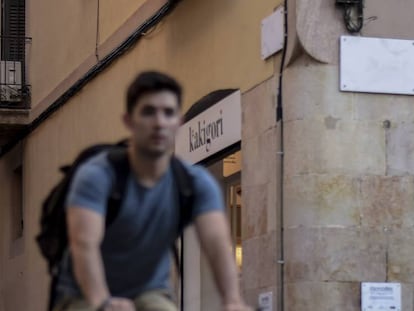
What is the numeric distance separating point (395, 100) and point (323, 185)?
917 millimetres

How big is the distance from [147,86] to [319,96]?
511cm

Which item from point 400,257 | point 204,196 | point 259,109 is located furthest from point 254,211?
point 204,196

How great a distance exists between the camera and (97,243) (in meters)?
4.06

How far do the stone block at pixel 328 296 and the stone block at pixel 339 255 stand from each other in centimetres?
5

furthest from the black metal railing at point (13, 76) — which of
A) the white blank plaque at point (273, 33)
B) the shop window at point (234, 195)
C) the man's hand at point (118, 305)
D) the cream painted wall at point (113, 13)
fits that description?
the man's hand at point (118, 305)

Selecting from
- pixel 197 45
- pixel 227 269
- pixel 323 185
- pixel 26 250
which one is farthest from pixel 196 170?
pixel 26 250

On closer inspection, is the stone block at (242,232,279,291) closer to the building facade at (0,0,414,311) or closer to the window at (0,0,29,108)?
the building facade at (0,0,414,311)

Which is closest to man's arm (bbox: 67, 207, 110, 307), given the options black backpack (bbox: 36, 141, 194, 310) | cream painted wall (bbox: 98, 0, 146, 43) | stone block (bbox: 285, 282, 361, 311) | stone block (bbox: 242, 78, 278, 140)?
black backpack (bbox: 36, 141, 194, 310)

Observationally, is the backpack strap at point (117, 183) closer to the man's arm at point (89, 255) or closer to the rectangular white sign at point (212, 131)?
the man's arm at point (89, 255)

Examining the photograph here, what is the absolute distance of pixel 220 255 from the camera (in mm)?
4277

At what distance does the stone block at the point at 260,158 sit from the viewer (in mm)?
9562

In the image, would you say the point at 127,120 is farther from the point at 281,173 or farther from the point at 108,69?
the point at 108,69

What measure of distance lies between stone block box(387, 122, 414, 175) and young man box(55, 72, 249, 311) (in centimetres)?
490

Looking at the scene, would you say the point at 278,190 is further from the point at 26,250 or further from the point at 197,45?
the point at 26,250
